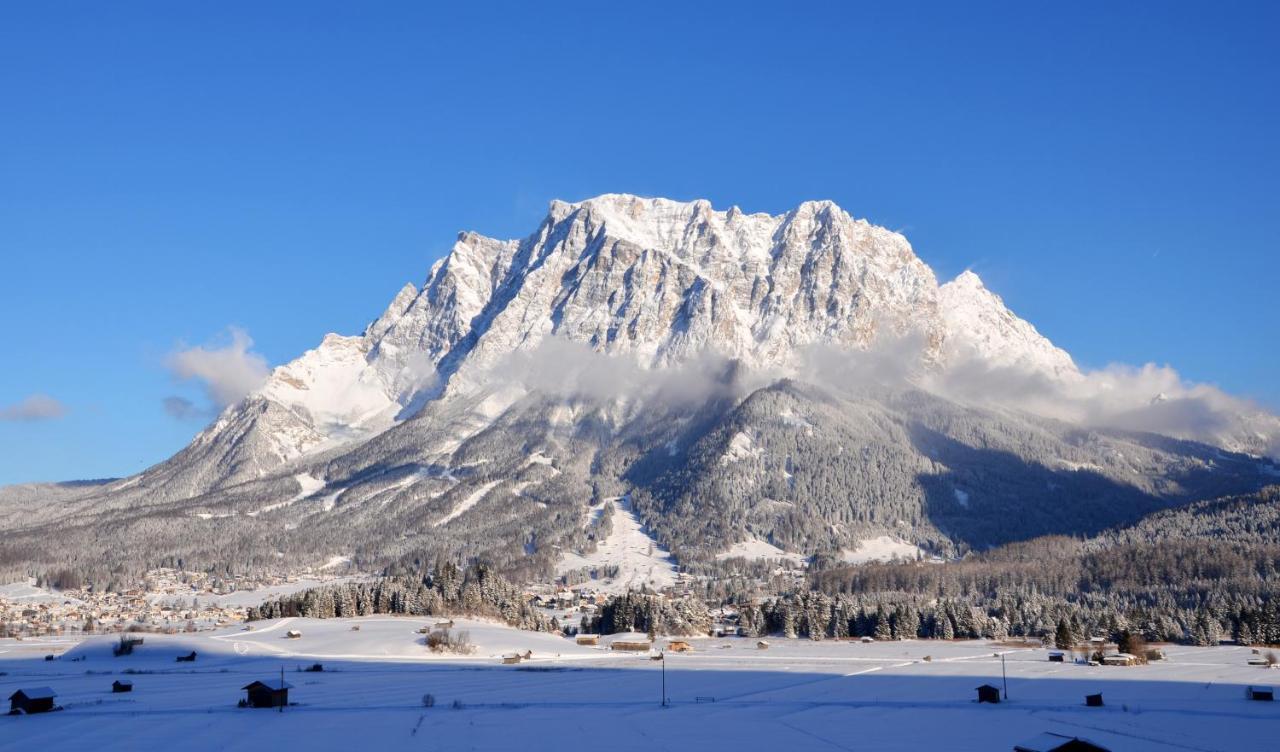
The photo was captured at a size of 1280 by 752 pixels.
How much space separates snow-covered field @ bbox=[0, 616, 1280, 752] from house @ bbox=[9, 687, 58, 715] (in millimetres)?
1882

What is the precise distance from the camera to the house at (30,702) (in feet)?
259

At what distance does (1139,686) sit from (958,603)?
8484cm

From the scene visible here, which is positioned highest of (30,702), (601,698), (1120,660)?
(1120,660)

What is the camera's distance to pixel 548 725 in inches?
2894

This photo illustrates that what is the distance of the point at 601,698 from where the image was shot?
90.6 metres

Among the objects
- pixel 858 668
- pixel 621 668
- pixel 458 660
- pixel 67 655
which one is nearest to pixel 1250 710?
pixel 858 668

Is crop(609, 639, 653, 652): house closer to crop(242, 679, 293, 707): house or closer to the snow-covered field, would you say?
the snow-covered field

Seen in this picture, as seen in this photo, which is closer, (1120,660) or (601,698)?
(601,698)

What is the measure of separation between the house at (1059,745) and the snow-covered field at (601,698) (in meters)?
7.02

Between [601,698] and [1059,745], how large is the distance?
41.9 m

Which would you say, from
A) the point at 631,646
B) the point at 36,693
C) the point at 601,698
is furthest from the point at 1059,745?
the point at 631,646

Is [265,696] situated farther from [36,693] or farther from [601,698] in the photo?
[601,698]

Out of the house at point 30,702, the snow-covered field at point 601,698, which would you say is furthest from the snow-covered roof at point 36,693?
the snow-covered field at point 601,698

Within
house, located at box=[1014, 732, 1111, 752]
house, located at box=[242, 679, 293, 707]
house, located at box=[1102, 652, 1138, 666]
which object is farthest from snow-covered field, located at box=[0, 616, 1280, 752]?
house, located at box=[1014, 732, 1111, 752]
